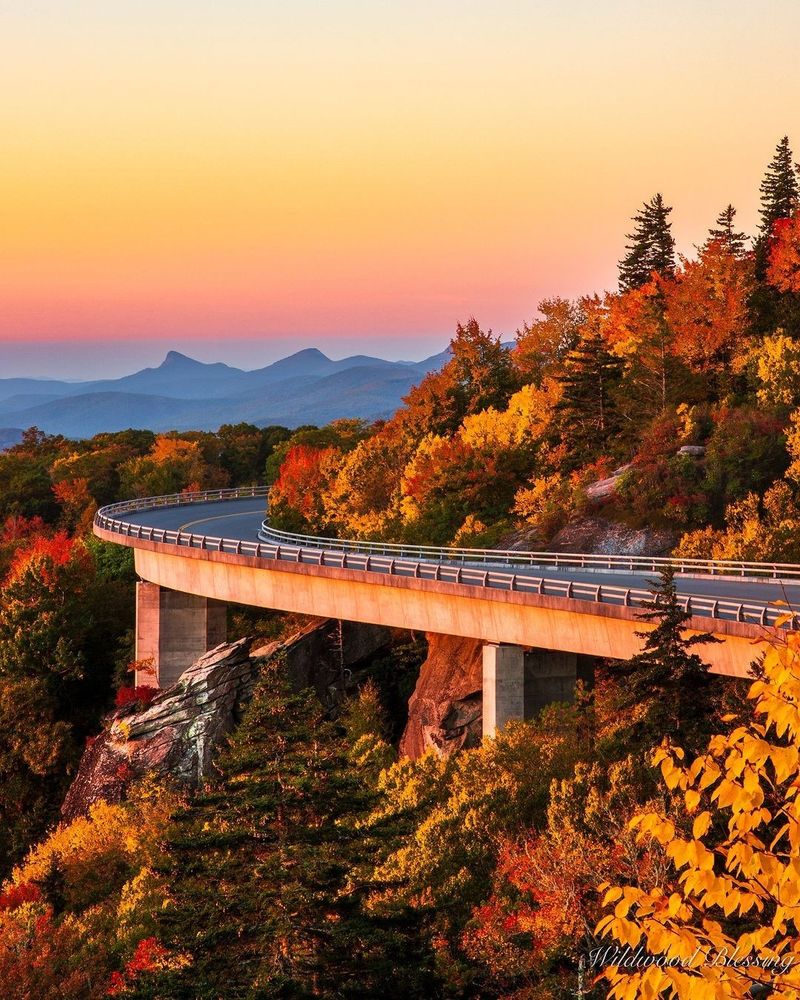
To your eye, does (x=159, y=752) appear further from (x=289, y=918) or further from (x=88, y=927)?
(x=289, y=918)

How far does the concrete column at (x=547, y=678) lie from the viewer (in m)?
46.4

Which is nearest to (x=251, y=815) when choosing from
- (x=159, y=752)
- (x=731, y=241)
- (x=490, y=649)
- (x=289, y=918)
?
(x=289, y=918)

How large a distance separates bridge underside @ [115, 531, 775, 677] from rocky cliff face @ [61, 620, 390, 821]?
325cm

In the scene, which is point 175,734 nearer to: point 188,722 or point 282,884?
point 188,722

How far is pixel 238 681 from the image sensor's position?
58500 millimetres

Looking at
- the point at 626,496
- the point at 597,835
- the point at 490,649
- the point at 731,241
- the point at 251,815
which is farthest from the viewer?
the point at 731,241

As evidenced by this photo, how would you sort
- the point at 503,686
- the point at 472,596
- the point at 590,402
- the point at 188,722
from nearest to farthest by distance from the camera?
the point at 503,686 < the point at 472,596 < the point at 188,722 < the point at 590,402

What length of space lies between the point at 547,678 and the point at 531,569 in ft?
27.5

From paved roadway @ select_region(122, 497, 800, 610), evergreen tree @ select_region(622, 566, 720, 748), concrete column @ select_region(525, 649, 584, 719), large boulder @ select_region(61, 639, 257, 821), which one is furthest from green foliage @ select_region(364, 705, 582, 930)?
large boulder @ select_region(61, 639, 257, 821)

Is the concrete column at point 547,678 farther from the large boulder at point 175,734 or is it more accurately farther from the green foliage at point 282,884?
the green foliage at point 282,884

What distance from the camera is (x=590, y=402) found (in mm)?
76312

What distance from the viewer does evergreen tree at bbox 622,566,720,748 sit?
1326 inches

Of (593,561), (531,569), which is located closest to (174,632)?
(531,569)

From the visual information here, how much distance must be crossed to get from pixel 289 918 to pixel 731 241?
76459 mm
